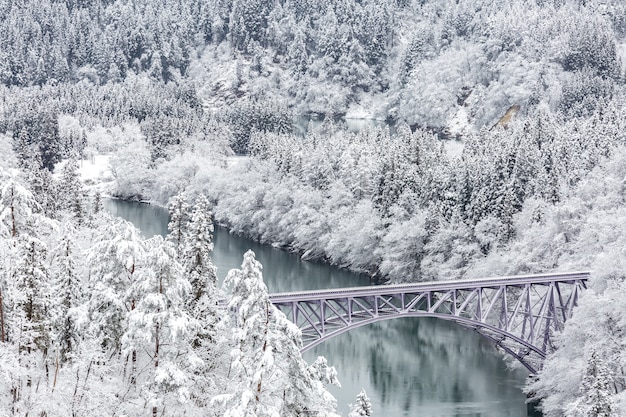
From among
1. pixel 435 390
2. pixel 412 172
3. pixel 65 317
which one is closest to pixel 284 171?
pixel 412 172

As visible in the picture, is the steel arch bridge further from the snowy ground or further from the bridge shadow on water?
the snowy ground

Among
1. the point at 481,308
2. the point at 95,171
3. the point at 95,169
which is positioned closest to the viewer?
the point at 481,308

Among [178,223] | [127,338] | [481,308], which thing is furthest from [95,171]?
[127,338]

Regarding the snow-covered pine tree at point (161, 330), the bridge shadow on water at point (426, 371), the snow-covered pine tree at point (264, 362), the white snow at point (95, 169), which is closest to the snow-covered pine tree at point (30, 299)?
the snow-covered pine tree at point (161, 330)

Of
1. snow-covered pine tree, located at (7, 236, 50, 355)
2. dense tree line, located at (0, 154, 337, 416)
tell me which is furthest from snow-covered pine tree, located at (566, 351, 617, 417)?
snow-covered pine tree, located at (7, 236, 50, 355)

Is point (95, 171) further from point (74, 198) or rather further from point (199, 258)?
point (199, 258)
